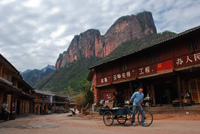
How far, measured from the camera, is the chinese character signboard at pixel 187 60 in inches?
508

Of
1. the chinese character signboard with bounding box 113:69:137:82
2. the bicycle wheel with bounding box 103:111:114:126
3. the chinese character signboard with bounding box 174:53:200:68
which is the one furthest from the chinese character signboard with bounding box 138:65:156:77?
the bicycle wheel with bounding box 103:111:114:126

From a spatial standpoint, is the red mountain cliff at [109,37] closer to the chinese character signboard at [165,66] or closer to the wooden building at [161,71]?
the wooden building at [161,71]

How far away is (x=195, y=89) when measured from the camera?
48.0 feet

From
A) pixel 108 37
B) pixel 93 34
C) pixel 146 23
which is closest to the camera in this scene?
pixel 146 23

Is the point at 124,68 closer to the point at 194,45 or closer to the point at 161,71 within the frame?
the point at 161,71

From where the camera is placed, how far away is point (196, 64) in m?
12.8

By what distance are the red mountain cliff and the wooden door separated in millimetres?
81141

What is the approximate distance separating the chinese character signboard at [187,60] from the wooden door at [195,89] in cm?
233

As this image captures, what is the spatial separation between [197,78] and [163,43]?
4.21 meters

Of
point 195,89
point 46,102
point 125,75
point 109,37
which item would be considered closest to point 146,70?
point 125,75

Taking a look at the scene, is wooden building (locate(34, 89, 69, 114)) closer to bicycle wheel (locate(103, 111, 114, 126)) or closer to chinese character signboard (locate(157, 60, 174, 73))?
chinese character signboard (locate(157, 60, 174, 73))

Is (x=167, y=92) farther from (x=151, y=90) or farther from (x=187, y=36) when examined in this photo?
(x=187, y=36)

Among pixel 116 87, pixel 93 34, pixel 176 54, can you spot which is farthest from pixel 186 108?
pixel 93 34

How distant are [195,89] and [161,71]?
317cm
